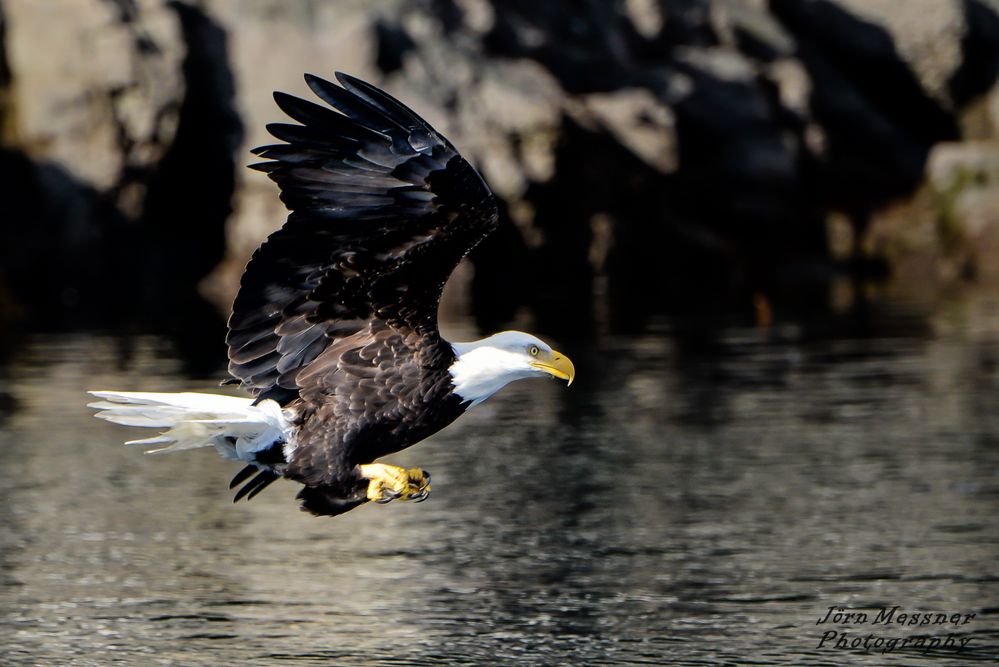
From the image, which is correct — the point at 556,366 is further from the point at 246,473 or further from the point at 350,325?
the point at 246,473

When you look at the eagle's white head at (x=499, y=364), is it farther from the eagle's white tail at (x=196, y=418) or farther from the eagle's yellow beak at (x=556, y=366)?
the eagle's white tail at (x=196, y=418)

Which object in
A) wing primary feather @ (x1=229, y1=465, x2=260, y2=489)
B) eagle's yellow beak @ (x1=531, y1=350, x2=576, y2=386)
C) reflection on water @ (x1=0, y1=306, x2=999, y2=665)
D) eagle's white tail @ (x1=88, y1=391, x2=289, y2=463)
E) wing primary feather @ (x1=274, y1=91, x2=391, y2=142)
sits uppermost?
wing primary feather @ (x1=274, y1=91, x2=391, y2=142)

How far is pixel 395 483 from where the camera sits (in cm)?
588

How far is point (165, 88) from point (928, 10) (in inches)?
476

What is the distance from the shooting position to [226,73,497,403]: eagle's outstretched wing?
566 cm

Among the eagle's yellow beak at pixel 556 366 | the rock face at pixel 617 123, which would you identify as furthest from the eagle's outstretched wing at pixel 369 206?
the rock face at pixel 617 123

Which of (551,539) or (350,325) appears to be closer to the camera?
(350,325)

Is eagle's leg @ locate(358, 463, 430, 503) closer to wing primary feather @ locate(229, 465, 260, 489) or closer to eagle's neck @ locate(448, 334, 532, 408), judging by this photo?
eagle's neck @ locate(448, 334, 532, 408)

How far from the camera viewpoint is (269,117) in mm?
22500

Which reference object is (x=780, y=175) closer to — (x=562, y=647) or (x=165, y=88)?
(x=165, y=88)

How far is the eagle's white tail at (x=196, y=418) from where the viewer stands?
587 cm

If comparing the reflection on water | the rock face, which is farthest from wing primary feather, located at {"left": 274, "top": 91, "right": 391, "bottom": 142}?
the rock face

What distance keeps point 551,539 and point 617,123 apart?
15.7 m

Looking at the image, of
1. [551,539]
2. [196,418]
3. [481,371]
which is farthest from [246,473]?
[551,539]
